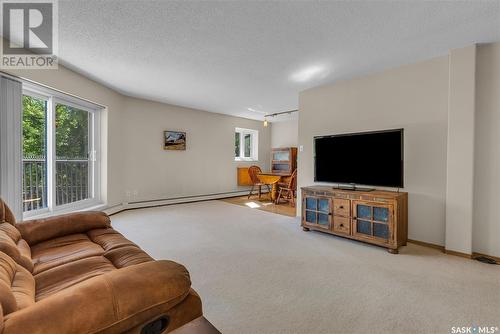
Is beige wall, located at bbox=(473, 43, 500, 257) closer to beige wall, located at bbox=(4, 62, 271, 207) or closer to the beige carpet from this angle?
the beige carpet

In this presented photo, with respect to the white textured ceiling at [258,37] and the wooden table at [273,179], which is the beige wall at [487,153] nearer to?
the white textured ceiling at [258,37]

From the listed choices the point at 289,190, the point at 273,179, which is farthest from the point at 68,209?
the point at 289,190

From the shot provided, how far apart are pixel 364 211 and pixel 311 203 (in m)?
0.76

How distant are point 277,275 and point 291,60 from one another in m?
2.51

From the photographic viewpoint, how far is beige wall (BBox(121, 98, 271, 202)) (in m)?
4.99

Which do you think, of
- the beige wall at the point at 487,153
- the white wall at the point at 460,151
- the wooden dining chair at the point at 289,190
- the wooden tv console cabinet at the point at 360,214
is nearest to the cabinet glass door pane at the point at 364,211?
the wooden tv console cabinet at the point at 360,214

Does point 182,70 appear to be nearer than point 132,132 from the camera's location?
Yes

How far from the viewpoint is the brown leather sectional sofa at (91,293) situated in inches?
26.5

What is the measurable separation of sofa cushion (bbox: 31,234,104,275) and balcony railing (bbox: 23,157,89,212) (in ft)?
6.56

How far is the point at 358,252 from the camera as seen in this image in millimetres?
2795

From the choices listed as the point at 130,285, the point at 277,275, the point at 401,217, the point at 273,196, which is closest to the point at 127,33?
the point at 130,285

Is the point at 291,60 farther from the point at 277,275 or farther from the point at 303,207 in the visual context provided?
the point at 277,275

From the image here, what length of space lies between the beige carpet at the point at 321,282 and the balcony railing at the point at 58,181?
1.25m

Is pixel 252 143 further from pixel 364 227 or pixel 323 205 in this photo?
pixel 364 227
